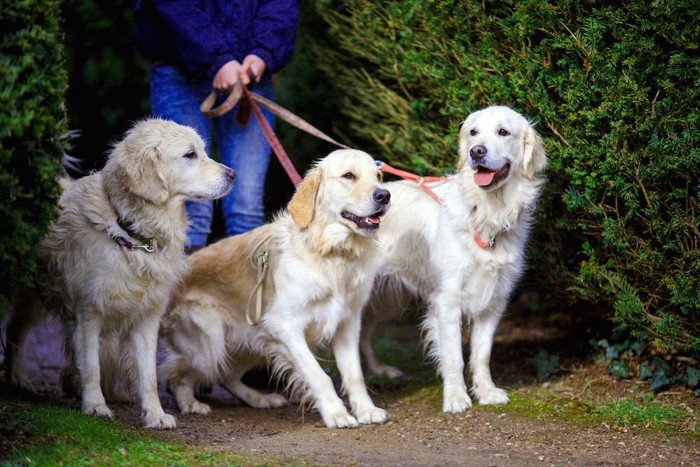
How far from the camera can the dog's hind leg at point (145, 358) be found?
4406 millimetres

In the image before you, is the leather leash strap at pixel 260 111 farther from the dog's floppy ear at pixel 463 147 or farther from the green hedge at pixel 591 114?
the green hedge at pixel 591 114

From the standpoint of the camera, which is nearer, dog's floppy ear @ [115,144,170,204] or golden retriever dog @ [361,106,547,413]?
dog's floppy ear @ [115,144,170,204]

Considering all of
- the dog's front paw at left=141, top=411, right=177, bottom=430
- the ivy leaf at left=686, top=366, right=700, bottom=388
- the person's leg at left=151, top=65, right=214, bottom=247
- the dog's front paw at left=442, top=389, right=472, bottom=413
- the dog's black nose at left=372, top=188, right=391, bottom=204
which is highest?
the person's leg at left=151, top=65, right=214, bottom=247

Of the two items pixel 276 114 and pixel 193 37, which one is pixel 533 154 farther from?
pixel 193 37

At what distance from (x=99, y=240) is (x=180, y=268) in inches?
18.9

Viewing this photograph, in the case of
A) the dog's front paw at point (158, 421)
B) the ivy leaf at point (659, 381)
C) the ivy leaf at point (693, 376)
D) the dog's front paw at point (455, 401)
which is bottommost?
the dog's front paw at point (158, 421)

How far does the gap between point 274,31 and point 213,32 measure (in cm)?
43

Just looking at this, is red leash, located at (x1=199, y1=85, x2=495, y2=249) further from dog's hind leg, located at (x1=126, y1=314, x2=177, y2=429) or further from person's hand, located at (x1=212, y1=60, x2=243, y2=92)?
dog's hind leg, located at (x1=126, y1=314, x2=177, y2=429)

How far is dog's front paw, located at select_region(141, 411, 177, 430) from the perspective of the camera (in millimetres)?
4285

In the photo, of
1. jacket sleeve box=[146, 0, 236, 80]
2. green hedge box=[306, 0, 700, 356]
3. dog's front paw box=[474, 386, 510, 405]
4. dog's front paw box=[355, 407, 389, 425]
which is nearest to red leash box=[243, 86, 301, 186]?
jacket sleeve box=[146, 0, 236, 80]

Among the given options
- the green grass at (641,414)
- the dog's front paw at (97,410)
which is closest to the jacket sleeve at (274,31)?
the dog's front paw at (97,410)

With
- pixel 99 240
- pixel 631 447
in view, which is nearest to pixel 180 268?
pixel 99 240

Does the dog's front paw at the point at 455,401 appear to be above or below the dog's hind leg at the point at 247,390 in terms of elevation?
above

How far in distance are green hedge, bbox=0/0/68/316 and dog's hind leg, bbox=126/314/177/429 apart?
1.02 m
